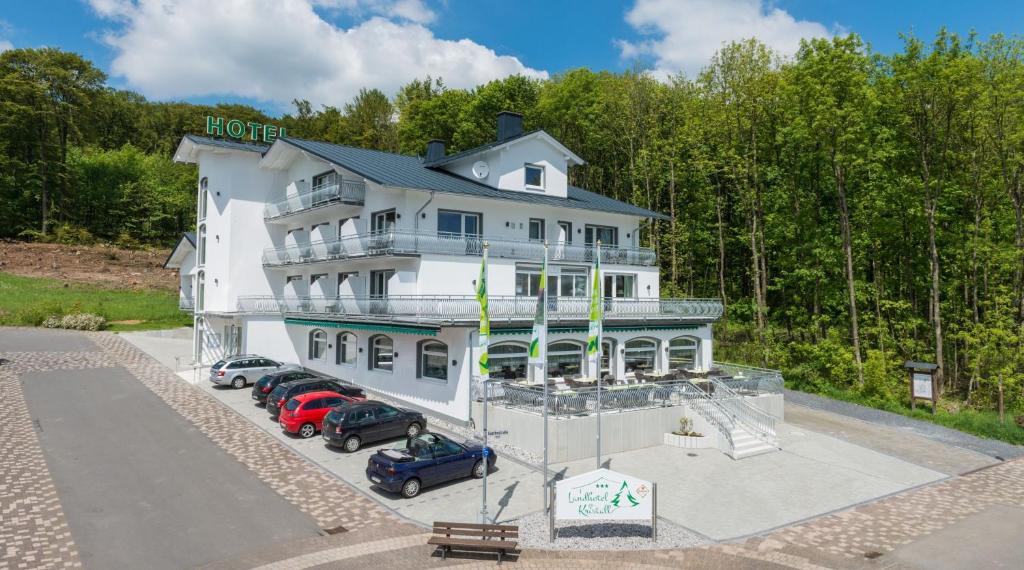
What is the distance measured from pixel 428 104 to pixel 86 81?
47.6 metres

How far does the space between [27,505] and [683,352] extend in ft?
83.6

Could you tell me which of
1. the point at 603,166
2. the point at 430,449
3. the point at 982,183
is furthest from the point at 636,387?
the point at 603,166

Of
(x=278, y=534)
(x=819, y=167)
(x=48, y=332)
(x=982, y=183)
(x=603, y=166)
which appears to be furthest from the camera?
(x=603, y=166)

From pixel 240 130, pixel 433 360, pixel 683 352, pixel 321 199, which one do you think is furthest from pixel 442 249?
pixel 240 130

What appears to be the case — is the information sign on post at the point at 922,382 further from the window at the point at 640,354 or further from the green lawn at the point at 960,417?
the window at the point at 640,354

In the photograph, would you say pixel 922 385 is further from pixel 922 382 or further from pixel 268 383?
pixel 268 383

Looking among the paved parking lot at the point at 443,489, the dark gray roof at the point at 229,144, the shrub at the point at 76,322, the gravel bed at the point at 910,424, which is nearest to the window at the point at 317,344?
the paved parking lot at the point at 443,489

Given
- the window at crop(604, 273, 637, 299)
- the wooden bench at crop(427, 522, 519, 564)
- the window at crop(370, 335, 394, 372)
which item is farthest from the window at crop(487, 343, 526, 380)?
the wooden bench at crop(427, 522, 519, 564)

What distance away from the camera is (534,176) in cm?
3116

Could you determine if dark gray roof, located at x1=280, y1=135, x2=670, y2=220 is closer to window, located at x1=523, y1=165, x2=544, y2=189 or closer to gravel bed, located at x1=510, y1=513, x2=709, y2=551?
window, located at x1=523, y1=165, x2=544, y2=189

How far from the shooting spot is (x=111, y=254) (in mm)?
62781

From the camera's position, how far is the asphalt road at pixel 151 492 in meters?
12.1

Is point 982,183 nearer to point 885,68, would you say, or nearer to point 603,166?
point 885,68

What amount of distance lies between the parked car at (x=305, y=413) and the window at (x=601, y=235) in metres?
16.3
